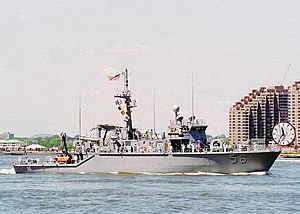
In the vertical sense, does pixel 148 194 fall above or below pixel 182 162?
below

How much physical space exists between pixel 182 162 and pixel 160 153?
2130mm

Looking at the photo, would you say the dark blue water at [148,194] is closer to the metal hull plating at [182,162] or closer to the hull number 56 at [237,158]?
the metal hull plating at [182,162]

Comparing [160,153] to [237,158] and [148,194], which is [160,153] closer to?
[237,158]

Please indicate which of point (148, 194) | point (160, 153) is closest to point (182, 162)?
point (160, 153)

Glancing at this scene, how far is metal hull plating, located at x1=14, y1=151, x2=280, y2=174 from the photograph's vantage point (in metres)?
74.6

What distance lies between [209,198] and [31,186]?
660 inches

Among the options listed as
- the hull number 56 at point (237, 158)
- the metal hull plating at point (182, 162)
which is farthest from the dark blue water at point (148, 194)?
the hull number 56 at point (237, 158)

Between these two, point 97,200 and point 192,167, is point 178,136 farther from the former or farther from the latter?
point 97,200

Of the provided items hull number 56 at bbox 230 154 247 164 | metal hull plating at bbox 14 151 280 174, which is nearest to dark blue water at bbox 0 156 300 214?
metal hull plating at bbox 14 151 280 174

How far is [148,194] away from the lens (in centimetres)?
5903

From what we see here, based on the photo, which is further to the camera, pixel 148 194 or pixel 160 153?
pixel 160 153

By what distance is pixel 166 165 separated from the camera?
7512cm

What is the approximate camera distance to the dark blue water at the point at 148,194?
5191cm

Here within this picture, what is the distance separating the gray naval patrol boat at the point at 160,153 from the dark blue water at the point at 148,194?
4.90 ft
